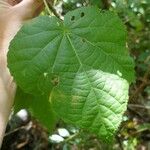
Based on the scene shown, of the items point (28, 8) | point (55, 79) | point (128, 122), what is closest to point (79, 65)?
point (55, 79)

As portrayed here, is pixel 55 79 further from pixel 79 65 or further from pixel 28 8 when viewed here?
pixel 28 8

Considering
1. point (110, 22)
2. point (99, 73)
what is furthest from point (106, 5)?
point (99, 73)

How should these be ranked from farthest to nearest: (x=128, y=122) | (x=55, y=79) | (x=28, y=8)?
(x=128, y=122), (x=28, y=8), (x=55, y=79)

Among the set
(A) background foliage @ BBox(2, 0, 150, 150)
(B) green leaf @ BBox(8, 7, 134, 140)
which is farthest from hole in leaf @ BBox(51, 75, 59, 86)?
(A) background foliage @ BBox(2, 0, 150, 150)

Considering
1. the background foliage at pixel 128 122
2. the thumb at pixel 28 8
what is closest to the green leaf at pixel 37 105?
the thumb at pixel 28 8

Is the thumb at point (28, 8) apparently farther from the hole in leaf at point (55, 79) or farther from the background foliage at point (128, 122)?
the background foliage at point (128, 122)

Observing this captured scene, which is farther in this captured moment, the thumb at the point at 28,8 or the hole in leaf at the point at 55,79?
the thumb at the point at 28,8

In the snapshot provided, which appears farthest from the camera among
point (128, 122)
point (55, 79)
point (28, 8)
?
point (128, 122)

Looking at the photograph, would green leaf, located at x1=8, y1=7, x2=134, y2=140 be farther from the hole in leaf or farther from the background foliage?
the background foliage
